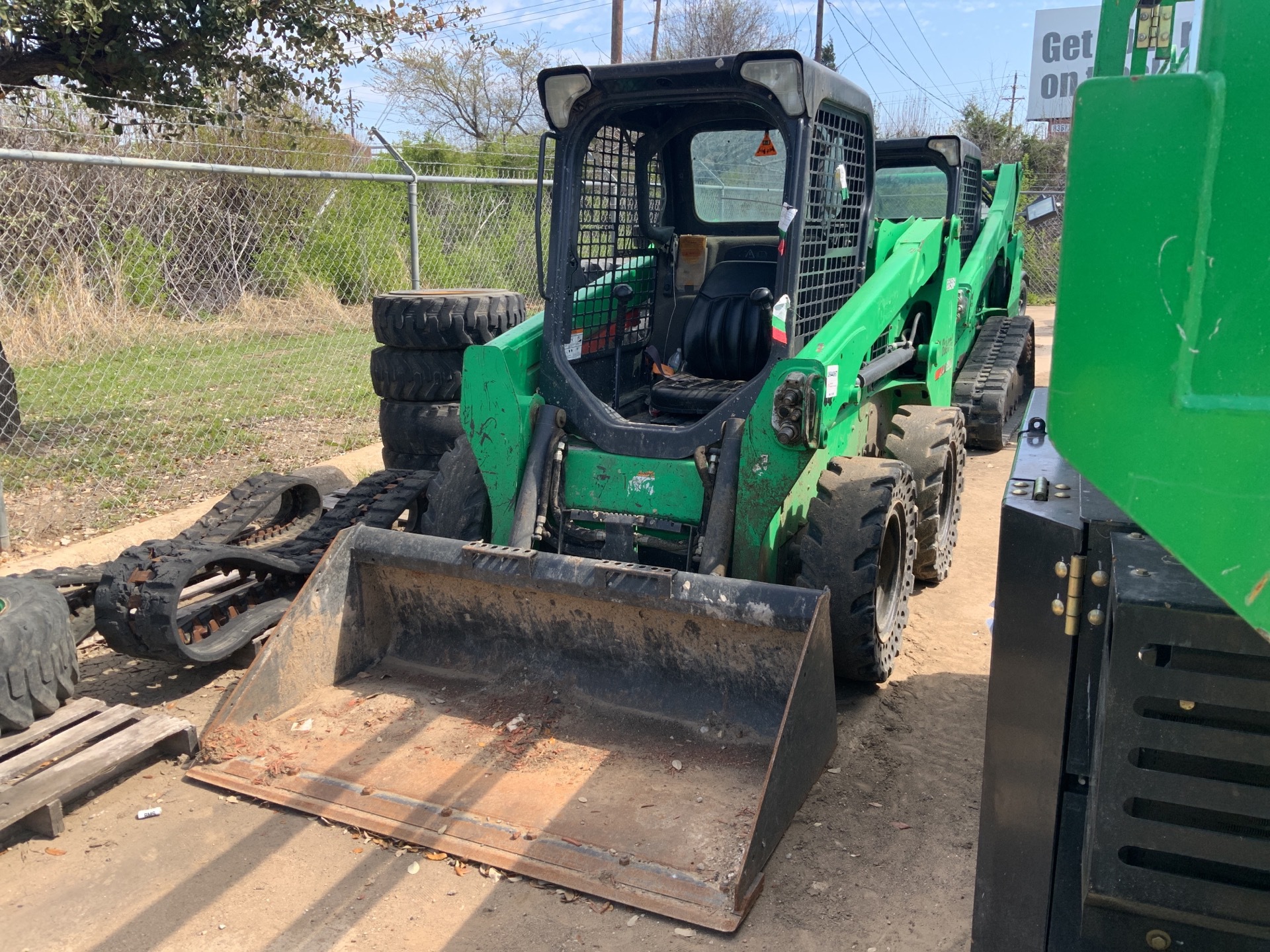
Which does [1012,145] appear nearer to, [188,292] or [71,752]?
[188,292]

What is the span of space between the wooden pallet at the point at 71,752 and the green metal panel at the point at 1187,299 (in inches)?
133

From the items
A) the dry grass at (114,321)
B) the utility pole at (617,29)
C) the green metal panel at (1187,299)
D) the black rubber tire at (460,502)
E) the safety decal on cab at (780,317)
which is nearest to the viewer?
the green metal panel at (1187,299)

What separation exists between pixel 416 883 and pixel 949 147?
683 centimetres

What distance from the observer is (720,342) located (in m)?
4.80

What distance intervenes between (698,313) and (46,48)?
5760 mm

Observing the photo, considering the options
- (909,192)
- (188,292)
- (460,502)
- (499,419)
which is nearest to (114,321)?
(188,292)

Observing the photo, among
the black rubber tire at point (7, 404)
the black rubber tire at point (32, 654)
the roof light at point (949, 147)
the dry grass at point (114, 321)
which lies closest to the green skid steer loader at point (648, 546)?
the black rubber tire at point (32, 654)

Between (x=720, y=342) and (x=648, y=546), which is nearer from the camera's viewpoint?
(x=648, y=546)

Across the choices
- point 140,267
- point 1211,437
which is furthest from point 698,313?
point 140,267

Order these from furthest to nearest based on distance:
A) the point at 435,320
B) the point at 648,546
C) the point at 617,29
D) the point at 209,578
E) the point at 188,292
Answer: the point at 617,29, the point at 188,292, the point at 435,320, the point at 209,578, the point at 648,546

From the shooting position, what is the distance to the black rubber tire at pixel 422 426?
6.29 meters

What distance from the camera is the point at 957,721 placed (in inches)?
163

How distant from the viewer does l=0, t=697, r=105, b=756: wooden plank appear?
11.7 feet

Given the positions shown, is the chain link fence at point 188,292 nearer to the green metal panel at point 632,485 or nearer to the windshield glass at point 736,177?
the windshield glass at point 736,177
